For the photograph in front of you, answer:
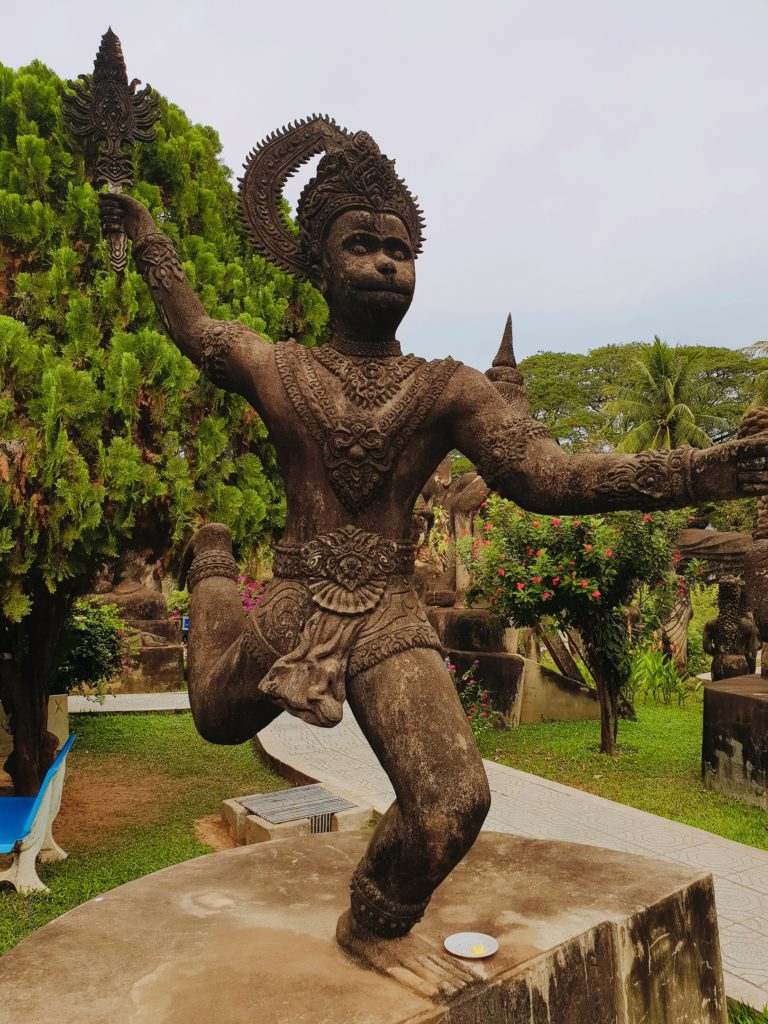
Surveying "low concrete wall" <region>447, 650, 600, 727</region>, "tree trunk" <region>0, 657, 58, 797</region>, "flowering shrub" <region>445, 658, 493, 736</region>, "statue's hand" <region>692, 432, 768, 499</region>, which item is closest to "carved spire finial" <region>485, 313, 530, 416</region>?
"low concrete wall" <region>447, 650, 600, 727</region>

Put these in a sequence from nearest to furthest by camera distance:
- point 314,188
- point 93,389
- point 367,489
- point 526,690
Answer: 1. point 367,489
2. point 314,188
3. point 93,389
4. point 526,690

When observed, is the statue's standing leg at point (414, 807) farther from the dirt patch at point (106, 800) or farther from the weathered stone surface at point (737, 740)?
the weathered stone surface at point (737, 740)

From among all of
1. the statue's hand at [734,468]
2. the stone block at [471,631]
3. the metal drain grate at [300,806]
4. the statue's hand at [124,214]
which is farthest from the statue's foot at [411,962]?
the stone block at [471,631]

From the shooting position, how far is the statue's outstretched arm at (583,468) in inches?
91.9

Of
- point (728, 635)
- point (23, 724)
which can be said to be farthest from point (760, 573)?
point (728, 635)

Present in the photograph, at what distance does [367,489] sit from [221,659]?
0.80 metres

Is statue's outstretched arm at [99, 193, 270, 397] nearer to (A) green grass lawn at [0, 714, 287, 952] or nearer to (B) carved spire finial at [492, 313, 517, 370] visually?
(A) green grass lawn at [0, 714, 287, 952]

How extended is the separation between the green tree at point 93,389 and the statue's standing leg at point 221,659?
189 cm

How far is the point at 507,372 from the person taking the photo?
38.4ft

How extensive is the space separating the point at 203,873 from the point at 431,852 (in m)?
1.61

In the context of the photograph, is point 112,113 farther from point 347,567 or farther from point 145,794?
point 145,794

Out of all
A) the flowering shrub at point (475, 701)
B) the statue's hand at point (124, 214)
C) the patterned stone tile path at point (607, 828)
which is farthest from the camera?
the flowering shrub at point (475, 701)

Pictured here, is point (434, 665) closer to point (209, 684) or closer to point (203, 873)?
point (209, 684)

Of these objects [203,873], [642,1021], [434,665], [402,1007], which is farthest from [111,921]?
[642,1021]
